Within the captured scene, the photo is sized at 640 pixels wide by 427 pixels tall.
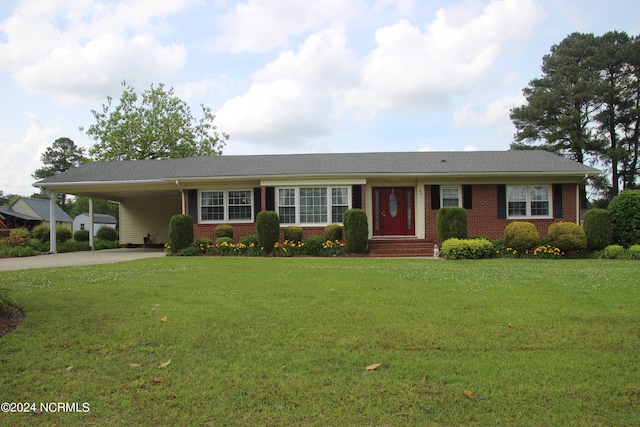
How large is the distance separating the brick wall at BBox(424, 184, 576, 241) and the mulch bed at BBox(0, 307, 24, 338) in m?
13.5

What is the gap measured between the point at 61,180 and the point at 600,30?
34821mm

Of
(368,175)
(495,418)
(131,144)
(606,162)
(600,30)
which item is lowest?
(495,418)

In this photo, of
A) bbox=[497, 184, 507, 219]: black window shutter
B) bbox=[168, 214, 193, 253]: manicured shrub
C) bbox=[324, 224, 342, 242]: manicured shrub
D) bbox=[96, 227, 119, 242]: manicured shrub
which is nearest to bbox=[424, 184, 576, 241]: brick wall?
bbox=[497, 184, 507, 219]: black window shutter

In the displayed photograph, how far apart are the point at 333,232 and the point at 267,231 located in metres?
2.39

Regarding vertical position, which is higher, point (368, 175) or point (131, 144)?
point (131, 144)

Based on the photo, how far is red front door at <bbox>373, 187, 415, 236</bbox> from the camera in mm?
16828

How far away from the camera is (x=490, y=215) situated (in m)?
16.1

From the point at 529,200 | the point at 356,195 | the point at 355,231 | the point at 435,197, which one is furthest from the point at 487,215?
the point at 355,231

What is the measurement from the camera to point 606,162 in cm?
2998

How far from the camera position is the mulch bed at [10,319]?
15.1ft

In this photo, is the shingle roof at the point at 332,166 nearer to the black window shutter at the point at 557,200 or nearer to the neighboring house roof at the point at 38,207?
the black window shutter at the point at 557,200

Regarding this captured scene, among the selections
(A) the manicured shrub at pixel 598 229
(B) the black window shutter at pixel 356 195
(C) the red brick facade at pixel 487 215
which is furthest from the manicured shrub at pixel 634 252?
(B) the black window shutter at pixel 356 195

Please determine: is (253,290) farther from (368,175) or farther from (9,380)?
(368,175)

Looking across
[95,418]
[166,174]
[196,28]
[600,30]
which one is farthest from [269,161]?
[600,30]
